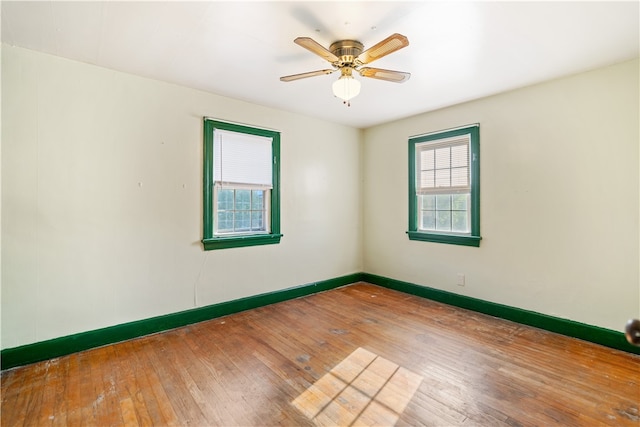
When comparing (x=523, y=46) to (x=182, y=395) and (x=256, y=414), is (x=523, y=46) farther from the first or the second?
(x=182, y=395)

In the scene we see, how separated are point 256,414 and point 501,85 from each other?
A: 375 centimetres

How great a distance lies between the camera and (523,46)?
7.77 ft

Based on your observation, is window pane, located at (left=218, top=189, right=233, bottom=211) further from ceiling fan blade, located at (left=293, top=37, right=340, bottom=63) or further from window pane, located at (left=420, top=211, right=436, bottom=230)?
window pane, located at (left=420, top=211, right=436, bottom=230)

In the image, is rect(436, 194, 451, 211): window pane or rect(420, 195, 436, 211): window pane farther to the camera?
rect(420, 195, 436, 211): window pane

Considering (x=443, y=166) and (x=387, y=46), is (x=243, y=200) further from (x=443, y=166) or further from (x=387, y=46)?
(x=443, y=166)

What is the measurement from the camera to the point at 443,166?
4.01m

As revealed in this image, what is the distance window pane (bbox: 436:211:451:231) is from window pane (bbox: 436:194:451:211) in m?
0.06

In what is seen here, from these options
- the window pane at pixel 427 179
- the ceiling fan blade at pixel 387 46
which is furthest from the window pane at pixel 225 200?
the window pane at pixel 427 179

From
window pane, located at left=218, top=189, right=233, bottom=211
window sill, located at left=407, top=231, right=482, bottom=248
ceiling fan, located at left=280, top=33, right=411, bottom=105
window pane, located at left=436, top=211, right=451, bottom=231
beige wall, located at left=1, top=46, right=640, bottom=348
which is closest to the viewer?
ceiling fan, located at left=280, top=33, right=411, bottom=105

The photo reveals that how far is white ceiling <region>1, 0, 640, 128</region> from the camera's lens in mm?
1925

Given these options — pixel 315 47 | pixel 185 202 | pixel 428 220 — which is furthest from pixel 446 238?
pixel 185 202

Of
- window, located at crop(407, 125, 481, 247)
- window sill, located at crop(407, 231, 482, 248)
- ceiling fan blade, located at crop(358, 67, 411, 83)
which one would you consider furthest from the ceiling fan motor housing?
window sill, located at crop(407, 231, 482, 248)

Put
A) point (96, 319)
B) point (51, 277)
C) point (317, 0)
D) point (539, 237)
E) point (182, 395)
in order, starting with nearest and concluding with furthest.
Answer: point (317, 0) < point (182, 395) < point (51, 277) < point (96, 319) < point (539, 237)

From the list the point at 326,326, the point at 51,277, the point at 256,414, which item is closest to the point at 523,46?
the point at 326,326
